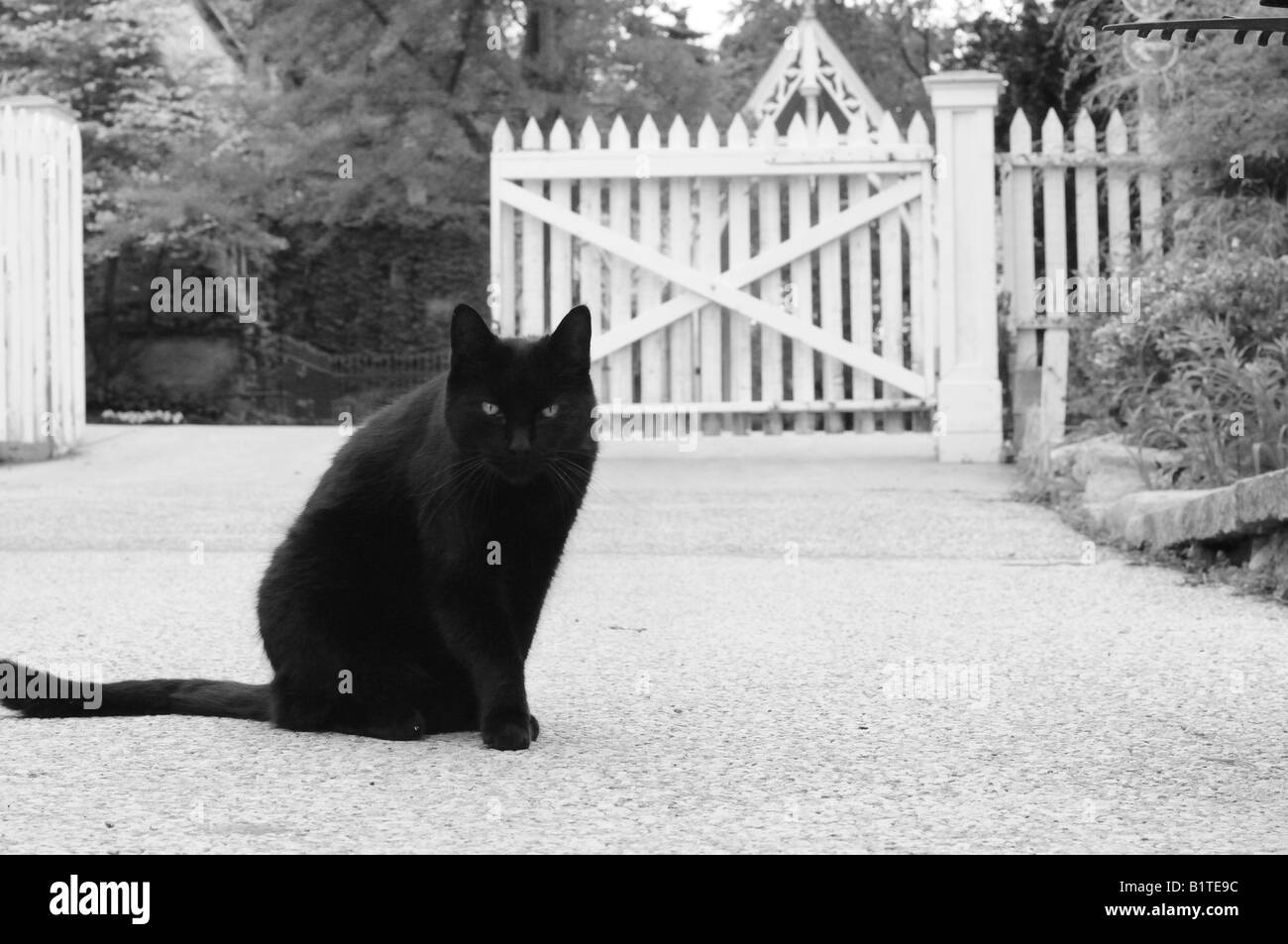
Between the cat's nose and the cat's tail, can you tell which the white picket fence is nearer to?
the cat's tail

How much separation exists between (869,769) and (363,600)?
1.20 meters

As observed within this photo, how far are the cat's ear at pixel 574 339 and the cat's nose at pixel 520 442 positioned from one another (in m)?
0.27

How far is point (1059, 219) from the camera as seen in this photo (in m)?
11.1

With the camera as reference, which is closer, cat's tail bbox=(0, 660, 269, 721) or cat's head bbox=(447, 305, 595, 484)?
cat's head bbox=(447, 305, 595, 484)

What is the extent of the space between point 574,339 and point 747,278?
7.14m

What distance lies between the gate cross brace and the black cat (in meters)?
7.05

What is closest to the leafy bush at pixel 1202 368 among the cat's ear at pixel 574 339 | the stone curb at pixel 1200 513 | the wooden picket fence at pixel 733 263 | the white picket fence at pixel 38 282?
the stone curb at pixel 1200 513

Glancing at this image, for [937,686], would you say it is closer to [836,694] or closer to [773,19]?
[836,694]

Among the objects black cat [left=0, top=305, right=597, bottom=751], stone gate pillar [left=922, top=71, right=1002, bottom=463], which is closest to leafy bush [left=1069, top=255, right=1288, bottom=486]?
stone gate pillar [left=922, top=71, right=1002, bottom=463]

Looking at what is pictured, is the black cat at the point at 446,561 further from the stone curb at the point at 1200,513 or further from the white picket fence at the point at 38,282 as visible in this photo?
the white picket fence at the point at 38,282

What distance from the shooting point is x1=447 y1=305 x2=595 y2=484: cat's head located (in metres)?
3.71

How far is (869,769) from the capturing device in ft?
11.6

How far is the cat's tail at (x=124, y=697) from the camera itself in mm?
3926
